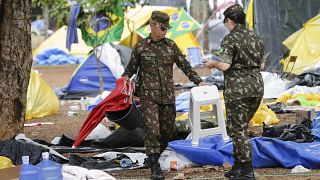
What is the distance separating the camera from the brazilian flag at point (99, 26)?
17.8 meters

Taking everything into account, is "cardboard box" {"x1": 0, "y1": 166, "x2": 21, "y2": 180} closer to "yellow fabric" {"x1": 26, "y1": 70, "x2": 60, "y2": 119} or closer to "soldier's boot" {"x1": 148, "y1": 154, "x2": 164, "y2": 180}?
"soldier's boot" {"x1": 148, "y1": 154, "x2": 164, "y2": 180}

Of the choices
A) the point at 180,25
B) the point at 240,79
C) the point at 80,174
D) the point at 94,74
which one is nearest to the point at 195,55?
the point at 180,25

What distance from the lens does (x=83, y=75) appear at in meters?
20.7

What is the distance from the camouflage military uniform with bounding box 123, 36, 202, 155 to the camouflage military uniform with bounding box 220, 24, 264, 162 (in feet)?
2.89

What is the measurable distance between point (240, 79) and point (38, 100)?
9.46 meters

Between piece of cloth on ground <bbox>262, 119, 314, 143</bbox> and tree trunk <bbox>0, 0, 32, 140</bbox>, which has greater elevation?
tree trunk <bbox>0, 0, 32, 140</bbox>

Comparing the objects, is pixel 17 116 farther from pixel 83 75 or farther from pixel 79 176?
pixel 83 75

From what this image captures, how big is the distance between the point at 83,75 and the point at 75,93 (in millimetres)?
590

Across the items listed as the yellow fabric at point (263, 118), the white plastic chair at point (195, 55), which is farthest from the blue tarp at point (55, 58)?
the yellow fabric at point (263, 118)

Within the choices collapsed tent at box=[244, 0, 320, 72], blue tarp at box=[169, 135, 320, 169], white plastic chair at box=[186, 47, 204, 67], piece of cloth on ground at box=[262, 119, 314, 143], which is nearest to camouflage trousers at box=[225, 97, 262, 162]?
blue tarp at box=[169, 135, 320, 169]

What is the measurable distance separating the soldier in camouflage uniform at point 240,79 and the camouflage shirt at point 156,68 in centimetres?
86

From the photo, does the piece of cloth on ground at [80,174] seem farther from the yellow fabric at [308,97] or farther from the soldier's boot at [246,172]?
the yellow fabric at [308,97]

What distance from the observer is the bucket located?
9094 mm

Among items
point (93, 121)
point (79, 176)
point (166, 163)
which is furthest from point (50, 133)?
point (79, 176)
